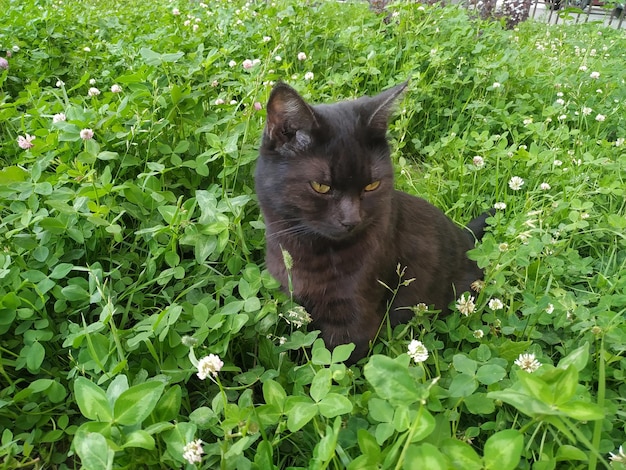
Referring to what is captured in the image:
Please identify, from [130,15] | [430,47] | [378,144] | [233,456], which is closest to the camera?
[233,456]

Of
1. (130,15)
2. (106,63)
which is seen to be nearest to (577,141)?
(106,63)

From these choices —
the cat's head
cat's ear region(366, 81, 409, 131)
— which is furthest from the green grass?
cat's ear region(366, 81, 409, 131)

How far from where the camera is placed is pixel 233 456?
3.48 ft

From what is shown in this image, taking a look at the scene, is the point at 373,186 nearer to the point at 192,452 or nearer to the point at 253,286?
the point at 253,286

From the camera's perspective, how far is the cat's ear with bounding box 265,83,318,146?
137 centimetres

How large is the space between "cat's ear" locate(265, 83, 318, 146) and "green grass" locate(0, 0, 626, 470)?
1.31 feet

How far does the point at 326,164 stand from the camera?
1.45m

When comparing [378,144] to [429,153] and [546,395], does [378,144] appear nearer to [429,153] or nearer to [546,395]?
[546,395]

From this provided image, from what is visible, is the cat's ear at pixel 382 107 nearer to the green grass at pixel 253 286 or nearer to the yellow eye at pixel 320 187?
the yellow eye at pixel 320 187

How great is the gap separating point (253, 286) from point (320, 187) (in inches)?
17.3

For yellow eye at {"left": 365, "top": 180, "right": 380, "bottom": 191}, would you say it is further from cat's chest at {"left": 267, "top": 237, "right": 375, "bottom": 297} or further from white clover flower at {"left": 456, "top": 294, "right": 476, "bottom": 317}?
white clover flower at {"left": 456, "top": 294, "right": 476, "bottom": 317}

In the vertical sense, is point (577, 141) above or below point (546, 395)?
below

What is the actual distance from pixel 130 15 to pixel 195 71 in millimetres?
2900

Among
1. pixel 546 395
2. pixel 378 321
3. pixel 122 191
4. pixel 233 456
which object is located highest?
pixel 546 395
